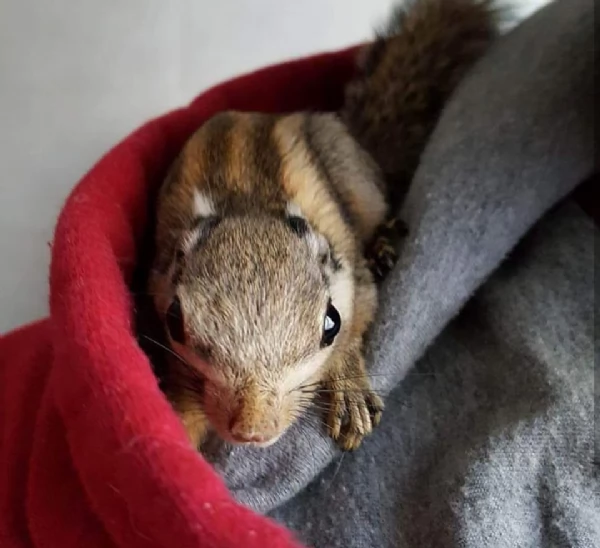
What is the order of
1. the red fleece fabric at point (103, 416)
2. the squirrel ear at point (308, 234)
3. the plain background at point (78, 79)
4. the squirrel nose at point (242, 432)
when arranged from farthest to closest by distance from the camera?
the plain background at point (78, 79) < the squirrel ear at point (308, 234) < the squirrel nose at point (242, 432) < the red fleece fabric at point (103, 416)

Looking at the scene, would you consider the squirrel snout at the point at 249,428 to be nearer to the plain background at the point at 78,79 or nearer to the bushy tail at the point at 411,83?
the bushy tail at the point at 411,83

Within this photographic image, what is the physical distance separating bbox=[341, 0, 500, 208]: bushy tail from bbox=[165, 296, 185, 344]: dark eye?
0.35 meters

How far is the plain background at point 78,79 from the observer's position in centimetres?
114

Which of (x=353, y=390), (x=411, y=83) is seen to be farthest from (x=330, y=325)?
(x=411, y=83)

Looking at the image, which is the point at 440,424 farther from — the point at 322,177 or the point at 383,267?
the point at 322,177

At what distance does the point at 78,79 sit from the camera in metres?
1.18

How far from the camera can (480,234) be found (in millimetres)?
825

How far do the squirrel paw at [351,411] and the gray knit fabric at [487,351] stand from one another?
0.01 meters

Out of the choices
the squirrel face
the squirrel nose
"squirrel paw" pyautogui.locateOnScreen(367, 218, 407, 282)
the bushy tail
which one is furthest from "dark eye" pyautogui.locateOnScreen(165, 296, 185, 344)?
the bushy tail

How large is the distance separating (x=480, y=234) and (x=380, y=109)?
269 mm

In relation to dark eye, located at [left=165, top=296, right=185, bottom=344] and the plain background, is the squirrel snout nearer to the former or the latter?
dark eye, located at [left=165, top=296, right=185, bottom=344]

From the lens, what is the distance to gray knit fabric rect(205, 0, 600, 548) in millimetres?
715

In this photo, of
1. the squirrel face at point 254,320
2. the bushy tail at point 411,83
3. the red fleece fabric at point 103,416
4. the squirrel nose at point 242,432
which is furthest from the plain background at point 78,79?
the squirrel nose at point 242,432

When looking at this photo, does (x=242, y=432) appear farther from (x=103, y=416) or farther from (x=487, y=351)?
(x=487, y=351)
